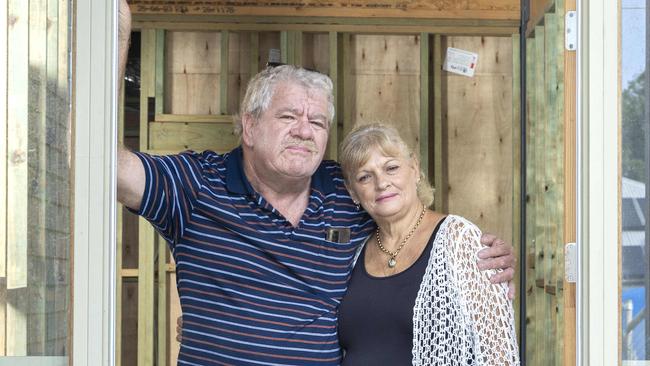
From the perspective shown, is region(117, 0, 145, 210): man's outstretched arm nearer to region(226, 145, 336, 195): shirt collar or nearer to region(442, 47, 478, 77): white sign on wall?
region(226, 145, 336, 195): shirt collar

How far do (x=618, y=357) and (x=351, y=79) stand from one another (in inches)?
121

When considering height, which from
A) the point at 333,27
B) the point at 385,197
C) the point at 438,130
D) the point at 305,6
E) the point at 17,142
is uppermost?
the point at 305,6

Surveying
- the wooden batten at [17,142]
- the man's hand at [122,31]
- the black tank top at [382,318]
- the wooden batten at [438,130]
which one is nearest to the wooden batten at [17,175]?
the wooden batten at [17,142]

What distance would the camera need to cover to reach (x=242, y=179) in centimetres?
278

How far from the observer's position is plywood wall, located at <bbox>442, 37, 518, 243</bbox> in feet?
15.8

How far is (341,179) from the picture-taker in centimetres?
296

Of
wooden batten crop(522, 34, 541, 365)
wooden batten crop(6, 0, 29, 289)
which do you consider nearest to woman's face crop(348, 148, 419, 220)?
wooden batten crop(522, 34, 541, 365)

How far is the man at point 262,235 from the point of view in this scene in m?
2.63

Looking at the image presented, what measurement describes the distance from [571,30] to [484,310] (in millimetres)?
865

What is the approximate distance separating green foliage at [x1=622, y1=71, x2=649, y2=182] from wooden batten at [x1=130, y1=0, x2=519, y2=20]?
9.40 ft

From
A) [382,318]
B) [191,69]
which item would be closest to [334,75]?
[191,69]

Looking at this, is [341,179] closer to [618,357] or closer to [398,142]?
[398,142]

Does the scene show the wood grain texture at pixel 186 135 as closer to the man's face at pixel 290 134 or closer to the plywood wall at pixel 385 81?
the plywood wall at pixel 385 81

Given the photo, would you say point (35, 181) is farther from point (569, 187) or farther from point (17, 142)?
point (569, 187)
